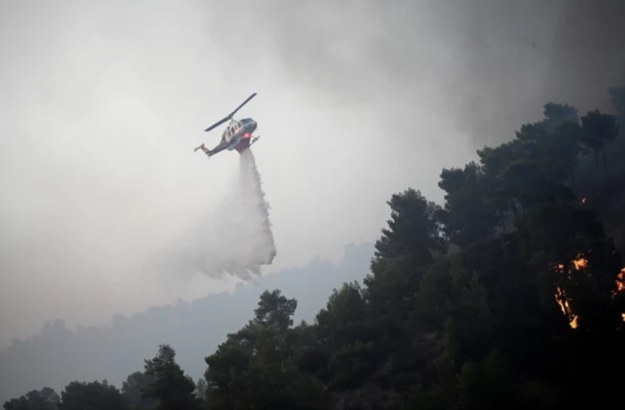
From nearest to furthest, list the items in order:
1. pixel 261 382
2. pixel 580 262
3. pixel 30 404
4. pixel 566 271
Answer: pixel 261 382 < pixel 566 271 < pixel 580 262 < pixel 30 404

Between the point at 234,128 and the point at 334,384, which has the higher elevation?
the point at 234,128

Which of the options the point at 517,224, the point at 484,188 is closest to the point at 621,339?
the point at 517,224

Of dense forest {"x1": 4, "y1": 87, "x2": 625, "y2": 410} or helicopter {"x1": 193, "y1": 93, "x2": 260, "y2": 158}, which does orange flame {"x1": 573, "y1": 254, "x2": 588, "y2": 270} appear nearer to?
dense forest {"x1": 4, "y1": 87, "x2": 625, "y2": 410}

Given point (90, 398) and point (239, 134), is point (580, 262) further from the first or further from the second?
point (90, 398)

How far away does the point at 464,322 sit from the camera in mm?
42188

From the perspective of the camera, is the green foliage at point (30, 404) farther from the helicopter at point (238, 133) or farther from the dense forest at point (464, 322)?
the helicopter at point (238, 133)

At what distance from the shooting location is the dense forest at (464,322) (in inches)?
1151

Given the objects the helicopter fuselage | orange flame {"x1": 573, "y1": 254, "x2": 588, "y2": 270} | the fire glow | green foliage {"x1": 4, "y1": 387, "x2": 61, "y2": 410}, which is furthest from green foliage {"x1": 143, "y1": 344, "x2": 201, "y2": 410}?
green foliage {"x1": 4, "y1": 387, "x2": 61, "y2": 410}

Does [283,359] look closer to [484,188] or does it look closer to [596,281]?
[596,281]

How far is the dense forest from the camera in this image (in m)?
29.2

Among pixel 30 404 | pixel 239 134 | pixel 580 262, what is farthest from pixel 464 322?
pixel 30 404

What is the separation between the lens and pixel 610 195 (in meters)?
70.1

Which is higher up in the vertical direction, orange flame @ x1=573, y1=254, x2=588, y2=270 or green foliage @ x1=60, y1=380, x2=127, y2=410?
green foliage @ x1=60, y1=380, x2=127, y2=410

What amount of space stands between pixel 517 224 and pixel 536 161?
364 inches
